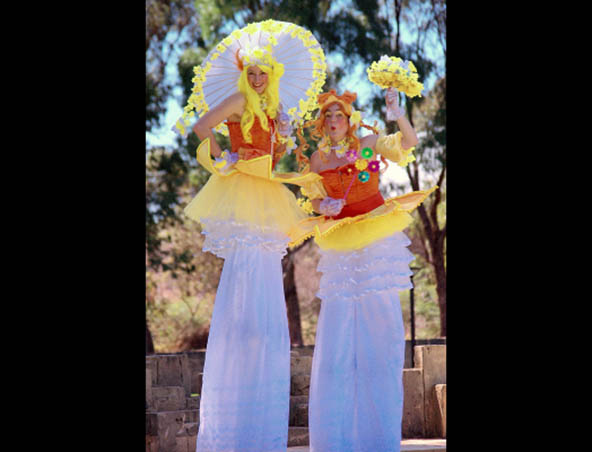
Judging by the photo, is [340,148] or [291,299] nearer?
[340,148]

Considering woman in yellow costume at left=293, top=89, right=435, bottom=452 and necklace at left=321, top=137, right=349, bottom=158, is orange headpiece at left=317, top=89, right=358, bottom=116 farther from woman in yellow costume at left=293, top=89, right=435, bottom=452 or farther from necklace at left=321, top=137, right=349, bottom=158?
necklace at left=321, top=137, right=349, bottom=158

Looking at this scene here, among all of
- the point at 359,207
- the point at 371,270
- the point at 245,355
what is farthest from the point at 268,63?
the point at 245,355

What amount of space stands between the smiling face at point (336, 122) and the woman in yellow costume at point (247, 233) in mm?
219

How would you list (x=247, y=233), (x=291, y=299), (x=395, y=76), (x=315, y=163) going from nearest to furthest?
(x=247, y=233) < (x=395, y=76) < (x=315, y=163) < (x=291, y=299)

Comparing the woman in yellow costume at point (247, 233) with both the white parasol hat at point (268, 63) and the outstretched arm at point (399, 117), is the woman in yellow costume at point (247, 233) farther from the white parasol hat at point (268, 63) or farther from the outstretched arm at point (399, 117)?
the outstretched arm at point (399, 117)

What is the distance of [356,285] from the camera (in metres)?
4.89

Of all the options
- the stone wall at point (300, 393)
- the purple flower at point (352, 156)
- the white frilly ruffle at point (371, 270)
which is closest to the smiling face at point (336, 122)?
the purple flower at point (352, 156)

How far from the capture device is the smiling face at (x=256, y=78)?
4914mm

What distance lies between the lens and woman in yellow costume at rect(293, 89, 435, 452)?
189 inches

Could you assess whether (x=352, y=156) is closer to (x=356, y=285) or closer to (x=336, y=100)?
(x=336, y=100)

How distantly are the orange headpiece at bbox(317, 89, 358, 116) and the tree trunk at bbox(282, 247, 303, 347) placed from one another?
298 inches

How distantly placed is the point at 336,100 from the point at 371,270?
0.97m

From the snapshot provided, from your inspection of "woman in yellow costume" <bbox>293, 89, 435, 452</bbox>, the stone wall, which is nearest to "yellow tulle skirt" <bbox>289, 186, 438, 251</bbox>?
"woman in yellow costume" <bbox>293, 89, 435, 452</bbox>
